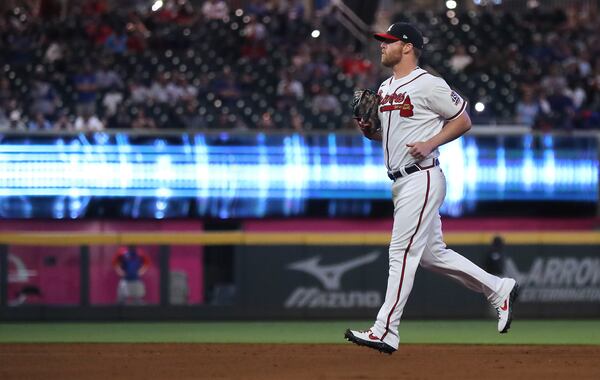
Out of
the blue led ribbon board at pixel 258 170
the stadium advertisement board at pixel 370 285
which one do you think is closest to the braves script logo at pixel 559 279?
the stadium advertisement board at pixel 370 285

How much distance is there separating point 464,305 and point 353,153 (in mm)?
3295

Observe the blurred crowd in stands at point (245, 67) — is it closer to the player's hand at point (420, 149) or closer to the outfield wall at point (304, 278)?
the outfield wall at point (304, 278)

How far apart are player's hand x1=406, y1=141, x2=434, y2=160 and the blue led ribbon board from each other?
9.20 meters

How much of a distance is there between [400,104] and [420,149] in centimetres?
34

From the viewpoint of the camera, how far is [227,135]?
51.4ft

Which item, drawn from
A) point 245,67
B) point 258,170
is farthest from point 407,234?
point 245,67

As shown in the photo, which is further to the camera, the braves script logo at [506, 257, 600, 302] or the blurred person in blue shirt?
the braves script logo at [506, 257, 600, 302]

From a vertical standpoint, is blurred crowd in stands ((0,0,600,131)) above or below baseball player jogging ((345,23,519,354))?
above

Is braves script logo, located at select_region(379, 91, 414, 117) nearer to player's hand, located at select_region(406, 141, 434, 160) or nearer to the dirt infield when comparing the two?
player's hand, located at select_region(406, 141, 434, 160)

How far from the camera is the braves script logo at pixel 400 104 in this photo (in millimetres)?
6680

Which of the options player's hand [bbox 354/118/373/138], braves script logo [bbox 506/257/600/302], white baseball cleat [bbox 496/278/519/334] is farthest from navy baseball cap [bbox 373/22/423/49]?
braves script logo [bbox 506/257/600/302]

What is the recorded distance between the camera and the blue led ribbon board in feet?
50.7

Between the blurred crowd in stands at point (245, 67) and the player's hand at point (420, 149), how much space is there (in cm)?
981

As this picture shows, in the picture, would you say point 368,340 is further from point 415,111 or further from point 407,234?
point 415,111
